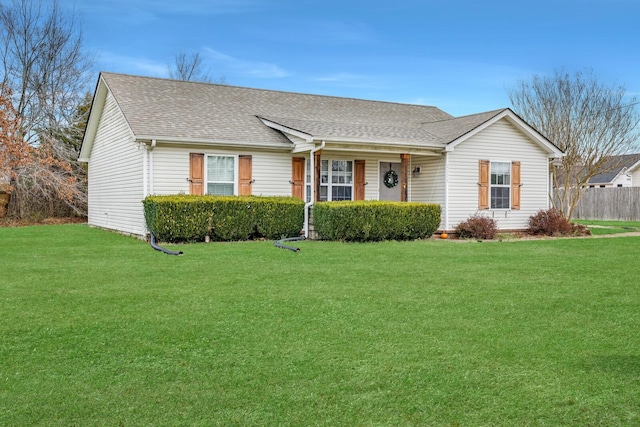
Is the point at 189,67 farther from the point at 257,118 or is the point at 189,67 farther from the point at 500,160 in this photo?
the point at 500,160

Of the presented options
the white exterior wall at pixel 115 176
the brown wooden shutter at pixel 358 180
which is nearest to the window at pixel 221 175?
the white exterior wall at pixel 115 176

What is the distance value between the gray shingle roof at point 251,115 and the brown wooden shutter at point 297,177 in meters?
0.85

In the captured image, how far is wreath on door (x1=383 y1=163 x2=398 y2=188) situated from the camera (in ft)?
57.7

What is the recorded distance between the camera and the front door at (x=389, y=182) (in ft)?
57.8

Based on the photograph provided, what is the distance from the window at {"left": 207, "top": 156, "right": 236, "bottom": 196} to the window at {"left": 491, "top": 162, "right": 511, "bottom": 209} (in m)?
7.71

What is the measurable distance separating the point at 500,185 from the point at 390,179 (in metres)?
3.30

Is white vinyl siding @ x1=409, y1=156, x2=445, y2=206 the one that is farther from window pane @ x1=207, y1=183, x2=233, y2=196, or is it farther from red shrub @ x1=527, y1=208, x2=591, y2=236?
window pane @ x1=207, y1=183, x2=233, y2=196

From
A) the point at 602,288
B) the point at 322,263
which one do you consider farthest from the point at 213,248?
the point at 602,288

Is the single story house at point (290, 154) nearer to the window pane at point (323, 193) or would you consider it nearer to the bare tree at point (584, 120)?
the window pane at point (323, 193)

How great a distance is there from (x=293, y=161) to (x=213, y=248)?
493cm

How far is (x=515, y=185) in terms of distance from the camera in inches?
689

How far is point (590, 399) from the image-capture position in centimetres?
374

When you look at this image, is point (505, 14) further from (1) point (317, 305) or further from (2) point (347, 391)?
(2) point (347, 391)

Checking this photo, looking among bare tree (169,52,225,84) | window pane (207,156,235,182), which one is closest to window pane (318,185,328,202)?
window pane (207,156,235,182)
